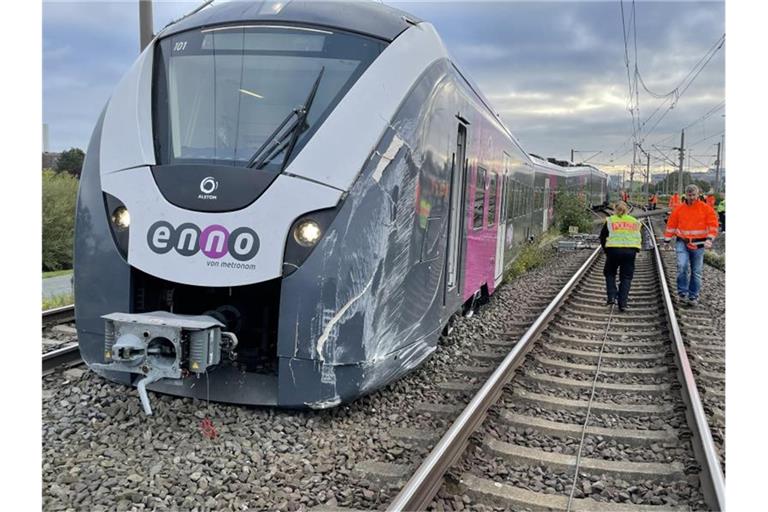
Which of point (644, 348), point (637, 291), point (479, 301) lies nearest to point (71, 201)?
point (479, 301)

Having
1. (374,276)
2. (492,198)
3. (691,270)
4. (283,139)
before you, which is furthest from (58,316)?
(691,270)

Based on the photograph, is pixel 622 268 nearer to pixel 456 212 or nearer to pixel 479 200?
pixel 479 200

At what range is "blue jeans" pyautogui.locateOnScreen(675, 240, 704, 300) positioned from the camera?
32.2ft

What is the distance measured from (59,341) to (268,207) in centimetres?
416

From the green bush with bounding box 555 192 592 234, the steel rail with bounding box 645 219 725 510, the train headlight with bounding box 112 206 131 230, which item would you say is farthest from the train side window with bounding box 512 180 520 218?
the green bush with bounding box 555 192 592 234

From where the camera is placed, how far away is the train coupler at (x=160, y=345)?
13.7 ft

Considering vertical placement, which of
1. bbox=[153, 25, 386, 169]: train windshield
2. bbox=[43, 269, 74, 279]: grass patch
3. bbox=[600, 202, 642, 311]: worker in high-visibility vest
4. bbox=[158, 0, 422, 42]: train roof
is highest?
bbox=[158, 0, 422, 42]: train roof

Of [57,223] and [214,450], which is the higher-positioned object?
[57,223]

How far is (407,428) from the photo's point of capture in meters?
4.67

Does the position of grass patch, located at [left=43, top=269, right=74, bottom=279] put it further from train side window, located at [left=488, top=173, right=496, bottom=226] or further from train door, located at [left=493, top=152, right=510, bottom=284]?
train side window, located at [left=488, top=173, right=496, bottom=226]

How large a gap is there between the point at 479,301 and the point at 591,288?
10.0ft

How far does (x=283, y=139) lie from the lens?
4617 millimetres

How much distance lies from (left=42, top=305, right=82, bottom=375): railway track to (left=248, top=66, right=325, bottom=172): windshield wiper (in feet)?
9.56

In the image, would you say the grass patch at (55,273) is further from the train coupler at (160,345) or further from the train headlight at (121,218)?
the train coupler at (160,345)
